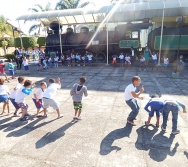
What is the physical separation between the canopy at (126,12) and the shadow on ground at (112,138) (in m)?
11.1

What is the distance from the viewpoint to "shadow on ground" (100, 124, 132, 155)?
3.55m

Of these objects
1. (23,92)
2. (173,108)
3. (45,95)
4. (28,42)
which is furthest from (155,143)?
(28,42)

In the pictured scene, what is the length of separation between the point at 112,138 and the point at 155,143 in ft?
3.20

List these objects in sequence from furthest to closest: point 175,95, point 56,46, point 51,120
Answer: point 56,46, point 175,95, point 51,120

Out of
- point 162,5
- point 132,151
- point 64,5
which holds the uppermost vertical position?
point 64,5

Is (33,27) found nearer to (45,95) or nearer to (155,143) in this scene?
(45,95)

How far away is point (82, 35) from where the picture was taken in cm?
1630

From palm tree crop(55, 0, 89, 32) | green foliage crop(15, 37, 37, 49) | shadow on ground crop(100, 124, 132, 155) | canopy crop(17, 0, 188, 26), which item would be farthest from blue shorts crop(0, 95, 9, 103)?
green foliage crop(15, 37, 37, 49)

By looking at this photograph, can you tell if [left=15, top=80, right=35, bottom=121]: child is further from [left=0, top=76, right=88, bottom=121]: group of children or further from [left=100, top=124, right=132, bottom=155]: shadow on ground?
[left=100, top=124, right=132, bottom=155]: shadow on ground

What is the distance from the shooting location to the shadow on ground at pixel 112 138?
11.6ft

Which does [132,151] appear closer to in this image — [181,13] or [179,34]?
[179,34]

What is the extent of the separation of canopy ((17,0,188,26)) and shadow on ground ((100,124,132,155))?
11.1 m

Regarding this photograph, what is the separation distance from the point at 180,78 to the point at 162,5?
5.90 meters

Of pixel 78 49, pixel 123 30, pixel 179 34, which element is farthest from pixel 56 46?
pixel 179 34
